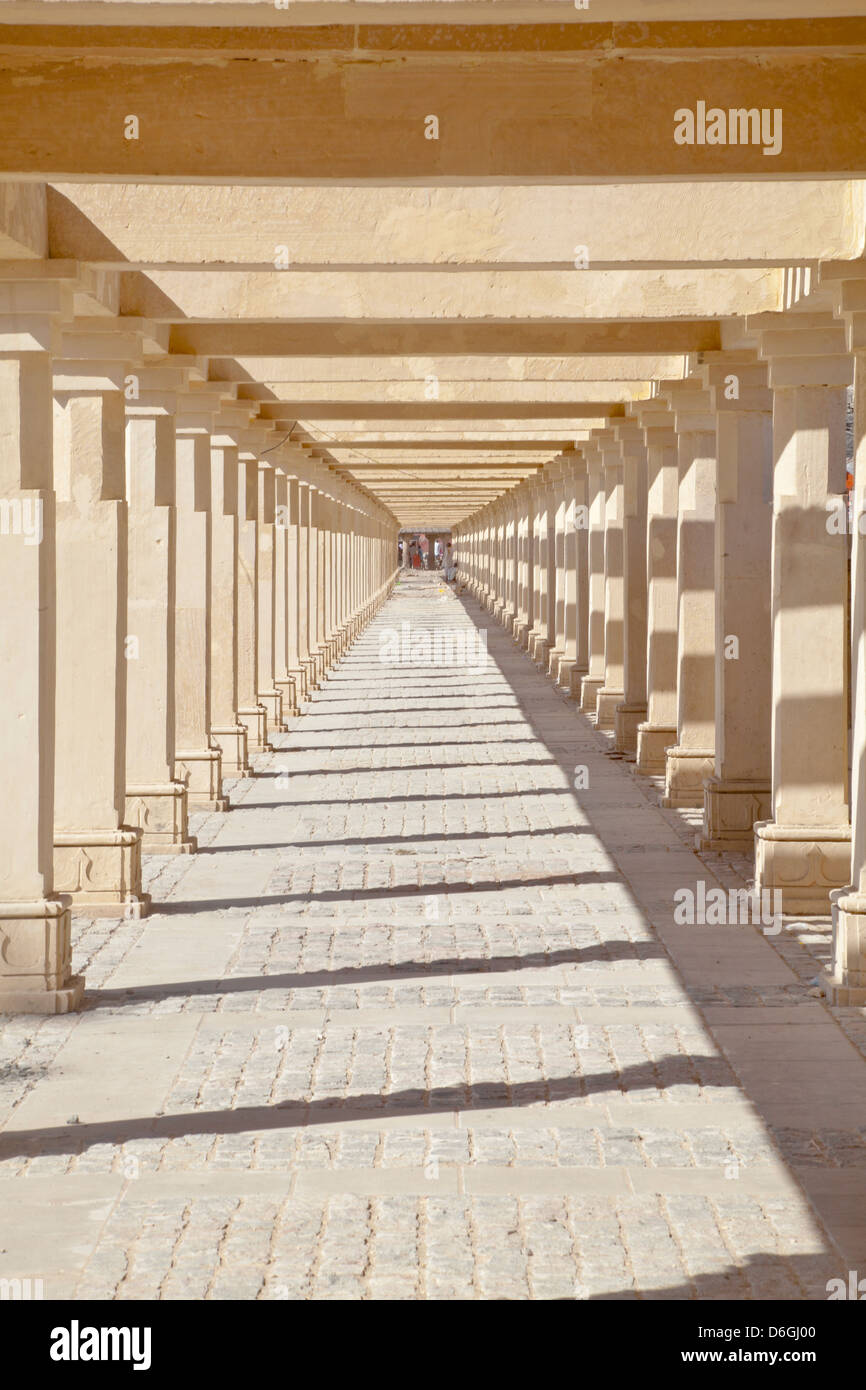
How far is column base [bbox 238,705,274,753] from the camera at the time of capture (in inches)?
829

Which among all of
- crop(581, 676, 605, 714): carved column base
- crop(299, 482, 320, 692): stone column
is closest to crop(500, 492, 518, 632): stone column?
crop(299, 482, 320, 692): stone column

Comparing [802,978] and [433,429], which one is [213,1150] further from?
[433,429]

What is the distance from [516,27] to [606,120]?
1.71 ft

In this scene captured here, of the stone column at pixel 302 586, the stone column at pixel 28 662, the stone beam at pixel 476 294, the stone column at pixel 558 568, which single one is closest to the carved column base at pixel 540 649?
the stone column at pixel 558 568

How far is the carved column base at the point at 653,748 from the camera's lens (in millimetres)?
19078

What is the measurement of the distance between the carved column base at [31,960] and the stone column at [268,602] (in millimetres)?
12691

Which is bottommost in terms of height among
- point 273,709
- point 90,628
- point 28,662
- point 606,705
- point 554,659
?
point 273,709

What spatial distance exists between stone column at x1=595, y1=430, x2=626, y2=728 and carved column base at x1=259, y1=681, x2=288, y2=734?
4.00m

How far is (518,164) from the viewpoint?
7.32 metres

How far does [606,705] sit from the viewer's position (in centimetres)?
2328

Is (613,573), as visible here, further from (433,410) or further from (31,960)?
(31,960)

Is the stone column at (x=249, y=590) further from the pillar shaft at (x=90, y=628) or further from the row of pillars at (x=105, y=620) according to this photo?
the pillar shaft at (x=90, y=628)

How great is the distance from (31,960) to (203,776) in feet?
23.1

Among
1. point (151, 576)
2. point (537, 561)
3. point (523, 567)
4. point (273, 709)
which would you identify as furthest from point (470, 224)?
point (523, 567)
